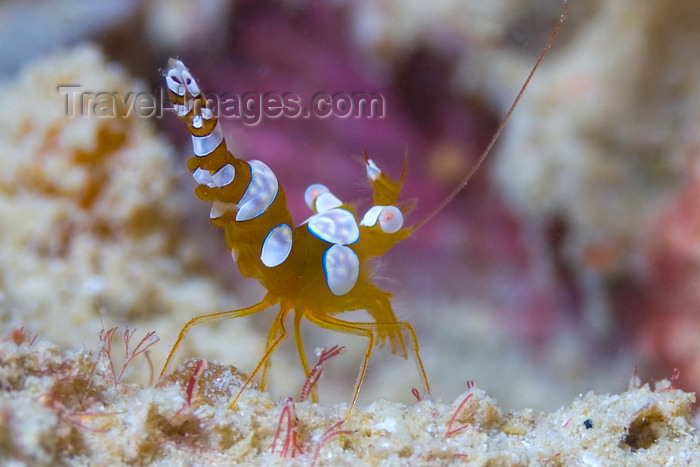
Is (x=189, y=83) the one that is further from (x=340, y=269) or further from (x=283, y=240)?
(x=340, y=269)

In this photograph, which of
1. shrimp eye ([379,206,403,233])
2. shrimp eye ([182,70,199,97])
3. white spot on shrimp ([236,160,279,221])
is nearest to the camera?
shrimp eye ([182,70,199,97])

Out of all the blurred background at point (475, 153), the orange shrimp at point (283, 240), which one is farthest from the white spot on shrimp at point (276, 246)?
the blurred background at point (475, 153)

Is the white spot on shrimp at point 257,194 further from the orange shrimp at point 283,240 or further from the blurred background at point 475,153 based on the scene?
the blurred background at point 475,153

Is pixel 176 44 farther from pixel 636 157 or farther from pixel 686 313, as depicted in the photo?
pixel 686 313

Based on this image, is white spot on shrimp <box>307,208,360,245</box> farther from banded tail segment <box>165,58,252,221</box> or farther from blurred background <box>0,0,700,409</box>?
blurred background <box>0,0,700,409</box>

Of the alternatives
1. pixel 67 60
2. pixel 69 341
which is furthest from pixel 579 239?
pixel 67 60

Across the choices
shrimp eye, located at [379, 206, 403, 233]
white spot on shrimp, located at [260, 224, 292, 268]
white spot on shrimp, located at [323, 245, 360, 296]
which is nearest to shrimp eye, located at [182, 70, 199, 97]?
white spot on shrimp, located at [260, 224, 292, 268]
